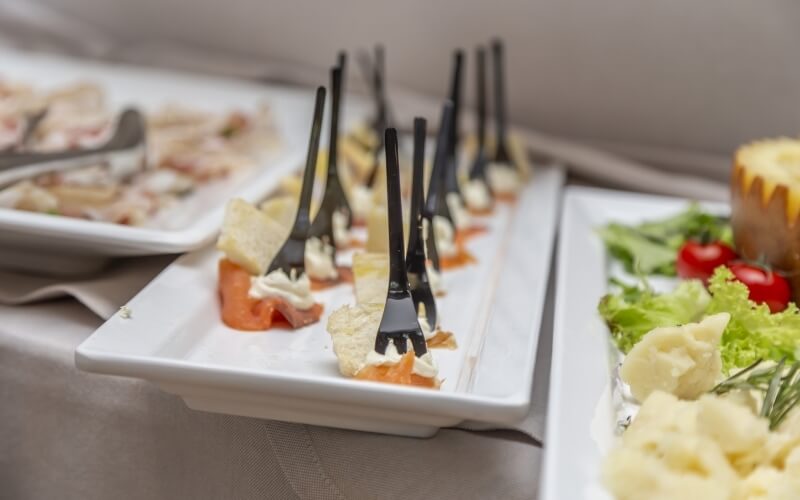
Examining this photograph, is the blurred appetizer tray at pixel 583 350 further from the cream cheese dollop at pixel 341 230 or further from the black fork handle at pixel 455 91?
the cream cheese dollop at pixel 341 230

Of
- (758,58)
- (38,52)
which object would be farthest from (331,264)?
(38,52)

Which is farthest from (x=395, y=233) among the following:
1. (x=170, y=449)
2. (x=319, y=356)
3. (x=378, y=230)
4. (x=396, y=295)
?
(x=170, y=449)

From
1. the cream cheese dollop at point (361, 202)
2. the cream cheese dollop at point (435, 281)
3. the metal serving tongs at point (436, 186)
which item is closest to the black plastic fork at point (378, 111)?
the cream cheese dollop at point (361, 202)

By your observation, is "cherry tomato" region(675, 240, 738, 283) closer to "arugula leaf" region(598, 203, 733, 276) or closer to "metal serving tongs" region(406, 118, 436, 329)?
"arugula leaf" region(598, 203, 733, 276)

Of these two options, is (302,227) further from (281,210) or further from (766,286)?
(766,286)

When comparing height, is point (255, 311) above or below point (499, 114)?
below

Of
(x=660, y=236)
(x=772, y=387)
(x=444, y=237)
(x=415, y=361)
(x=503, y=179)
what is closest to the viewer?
(x=772, y=387)

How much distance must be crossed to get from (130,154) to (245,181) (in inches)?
8.7

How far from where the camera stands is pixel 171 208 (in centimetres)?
154

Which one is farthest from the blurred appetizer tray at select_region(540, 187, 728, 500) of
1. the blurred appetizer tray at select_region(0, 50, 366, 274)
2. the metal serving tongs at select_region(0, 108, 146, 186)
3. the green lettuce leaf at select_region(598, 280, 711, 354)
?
the metal serving tongs at select_region(0, 108, 146, 186)

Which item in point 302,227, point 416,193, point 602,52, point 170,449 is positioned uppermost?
point 602,52

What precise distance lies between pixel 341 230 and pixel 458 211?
0.23 metres

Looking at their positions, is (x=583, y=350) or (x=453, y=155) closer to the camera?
(x=583, y=350)

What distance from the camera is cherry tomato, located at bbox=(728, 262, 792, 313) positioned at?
4.12ft
